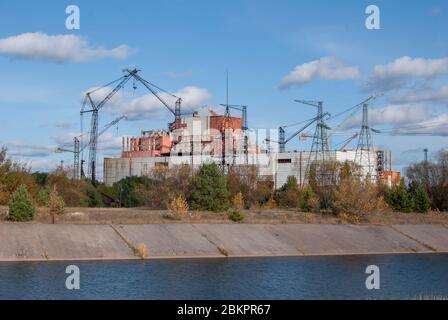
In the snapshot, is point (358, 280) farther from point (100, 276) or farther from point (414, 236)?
point (414, 236)

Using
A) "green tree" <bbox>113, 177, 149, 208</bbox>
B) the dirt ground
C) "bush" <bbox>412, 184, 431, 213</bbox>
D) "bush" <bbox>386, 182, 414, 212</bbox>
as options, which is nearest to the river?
the dirt ground

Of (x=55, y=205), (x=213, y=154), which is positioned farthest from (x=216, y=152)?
(x=55, y=205)

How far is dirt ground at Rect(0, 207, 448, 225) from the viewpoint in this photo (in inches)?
2207

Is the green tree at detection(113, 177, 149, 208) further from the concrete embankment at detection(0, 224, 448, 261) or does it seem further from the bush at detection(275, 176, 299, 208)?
the concrete embankment at detection(0, 224, 448, 261)

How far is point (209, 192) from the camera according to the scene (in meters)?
68.1

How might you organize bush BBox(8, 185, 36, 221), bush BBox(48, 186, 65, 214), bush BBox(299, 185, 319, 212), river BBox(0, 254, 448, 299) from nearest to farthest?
1. river BBox(0, 254, 448, 299)
2. bush BBox(8, 185, 36, 221)
3. bush BBox(48, 186, 65, 214)
4. bush BBox(299, 185, 319, 212)

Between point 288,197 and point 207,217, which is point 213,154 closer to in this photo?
point 288,197

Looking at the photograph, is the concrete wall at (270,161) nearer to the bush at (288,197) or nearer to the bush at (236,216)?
the bush at (288,197)

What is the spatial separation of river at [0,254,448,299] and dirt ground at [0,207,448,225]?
11995 mm

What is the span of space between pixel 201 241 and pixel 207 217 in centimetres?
976

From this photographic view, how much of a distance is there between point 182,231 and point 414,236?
25.4 meters

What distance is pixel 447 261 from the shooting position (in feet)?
169
